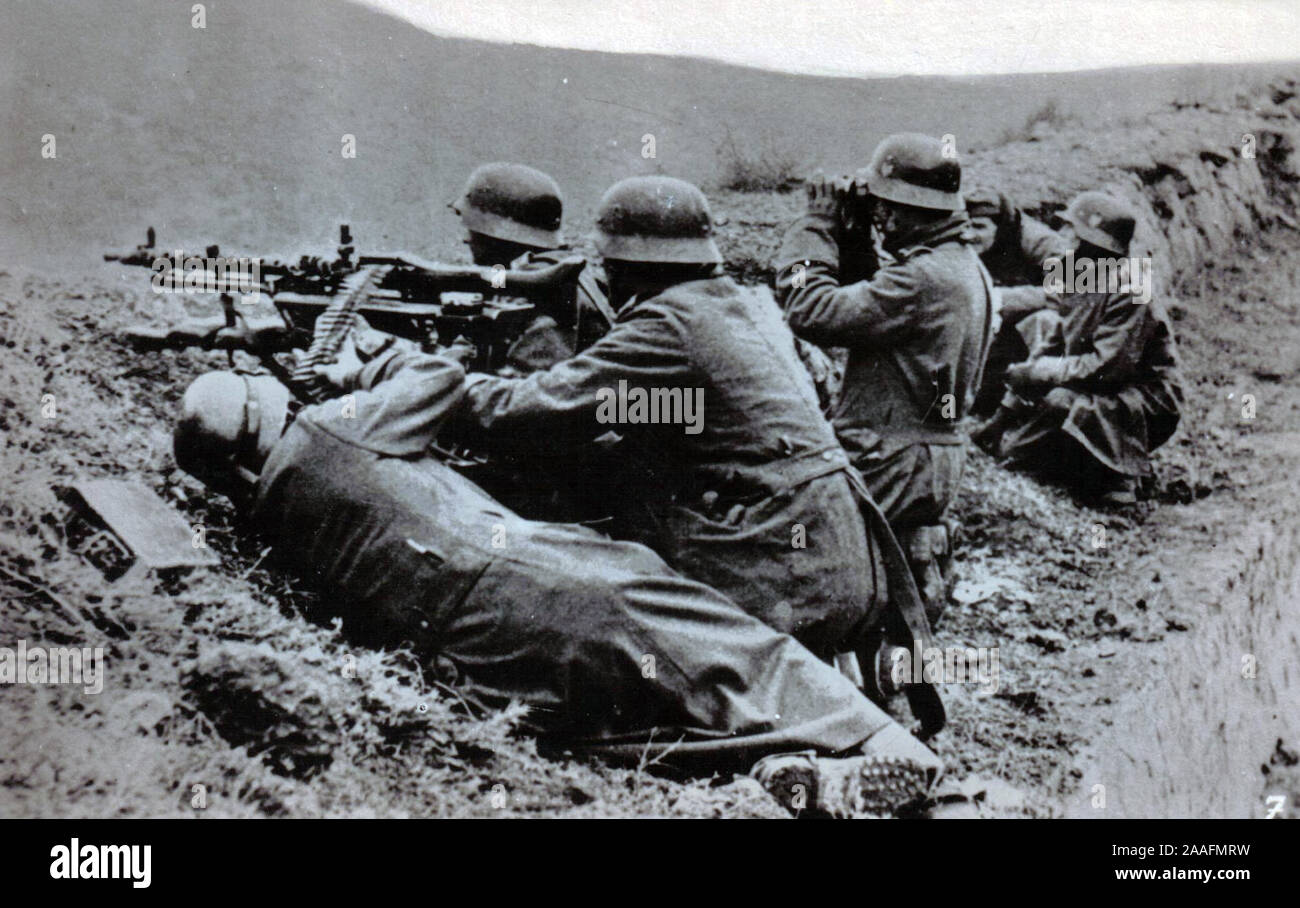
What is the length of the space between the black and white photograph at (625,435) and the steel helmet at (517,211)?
0.02m

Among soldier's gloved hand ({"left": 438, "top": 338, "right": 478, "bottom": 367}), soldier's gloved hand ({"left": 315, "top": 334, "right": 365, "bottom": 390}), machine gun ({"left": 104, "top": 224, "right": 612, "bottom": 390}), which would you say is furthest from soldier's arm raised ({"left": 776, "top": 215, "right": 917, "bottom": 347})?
soldier's gloved hand ({"left": 315, "top": 334, "right": 365, "bottom": 390})

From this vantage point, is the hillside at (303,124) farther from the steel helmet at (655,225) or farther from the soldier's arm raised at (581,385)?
the soldier's arm raised at (581,385)

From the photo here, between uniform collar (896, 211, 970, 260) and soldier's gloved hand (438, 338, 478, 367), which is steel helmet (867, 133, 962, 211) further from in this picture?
soldier's gloved hand (438, 338, 478, 367)

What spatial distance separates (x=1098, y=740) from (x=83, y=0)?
504 cm

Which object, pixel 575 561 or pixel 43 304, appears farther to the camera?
pixel 43 304

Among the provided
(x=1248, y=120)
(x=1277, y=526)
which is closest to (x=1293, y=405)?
(x=1277, y=526)

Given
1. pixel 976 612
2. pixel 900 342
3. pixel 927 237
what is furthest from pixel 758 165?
pixel 976 612

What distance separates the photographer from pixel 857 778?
4676mm

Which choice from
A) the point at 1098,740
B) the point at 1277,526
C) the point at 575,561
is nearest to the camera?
the point at 575,561

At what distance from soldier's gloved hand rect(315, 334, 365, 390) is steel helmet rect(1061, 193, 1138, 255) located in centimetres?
299

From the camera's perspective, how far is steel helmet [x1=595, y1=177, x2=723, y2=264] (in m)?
4.93
